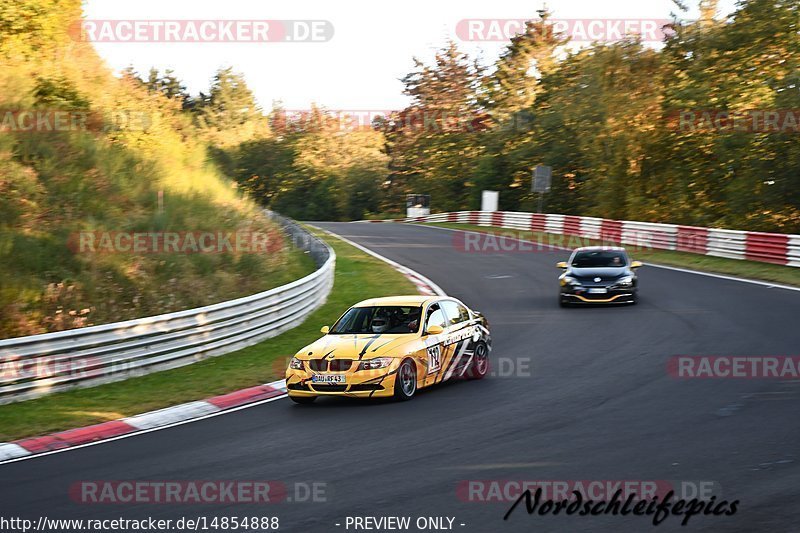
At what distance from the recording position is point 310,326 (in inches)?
801

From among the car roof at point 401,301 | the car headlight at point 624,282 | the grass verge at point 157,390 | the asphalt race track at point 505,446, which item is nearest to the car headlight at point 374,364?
the asphalt race track at point 505,446

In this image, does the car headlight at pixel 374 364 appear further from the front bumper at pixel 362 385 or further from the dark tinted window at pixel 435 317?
the dark tinted window at pixel 435 317

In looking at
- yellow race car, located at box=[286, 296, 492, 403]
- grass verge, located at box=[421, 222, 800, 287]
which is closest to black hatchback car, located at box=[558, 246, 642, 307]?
grass verge, located at box=[421, 222, 800, 287]

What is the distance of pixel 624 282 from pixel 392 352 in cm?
1121

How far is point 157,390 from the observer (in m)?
13.7

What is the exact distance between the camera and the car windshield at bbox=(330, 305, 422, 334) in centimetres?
1327

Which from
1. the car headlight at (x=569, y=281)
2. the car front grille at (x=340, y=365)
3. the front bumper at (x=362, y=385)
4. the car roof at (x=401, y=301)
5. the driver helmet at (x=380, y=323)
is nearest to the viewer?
the front bumper at (x=362, y=385)

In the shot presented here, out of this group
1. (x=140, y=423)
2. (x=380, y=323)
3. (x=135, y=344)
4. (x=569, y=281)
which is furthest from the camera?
(x=569, y=281)

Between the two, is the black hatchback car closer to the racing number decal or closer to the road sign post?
the racing number decal

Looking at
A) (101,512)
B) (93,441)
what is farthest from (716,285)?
(101,512)

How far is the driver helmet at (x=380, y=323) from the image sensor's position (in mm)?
13305

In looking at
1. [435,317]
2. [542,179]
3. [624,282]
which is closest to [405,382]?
[435,317]

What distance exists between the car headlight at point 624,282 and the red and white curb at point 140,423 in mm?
10573

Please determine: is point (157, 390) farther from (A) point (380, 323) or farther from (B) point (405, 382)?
(B) point (405, 382)
